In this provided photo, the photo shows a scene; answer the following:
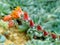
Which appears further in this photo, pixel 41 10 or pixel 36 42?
pixel 41 10

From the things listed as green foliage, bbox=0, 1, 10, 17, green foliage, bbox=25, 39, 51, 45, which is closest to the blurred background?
green foliage, bbox=0, 1, 10, 17

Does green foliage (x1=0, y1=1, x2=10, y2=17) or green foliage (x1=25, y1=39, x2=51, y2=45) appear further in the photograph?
green foliage (x1=0, y1=1, x2=10, y2=17)

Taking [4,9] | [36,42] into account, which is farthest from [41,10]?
[36,42]

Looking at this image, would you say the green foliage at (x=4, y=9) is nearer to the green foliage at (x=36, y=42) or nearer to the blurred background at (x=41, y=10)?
the blurred background at (x=41, y=10)

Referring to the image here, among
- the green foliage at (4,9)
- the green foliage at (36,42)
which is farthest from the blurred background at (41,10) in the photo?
the green foliage at (36,42)

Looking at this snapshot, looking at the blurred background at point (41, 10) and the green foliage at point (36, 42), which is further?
the blurred background at point (41, 10)

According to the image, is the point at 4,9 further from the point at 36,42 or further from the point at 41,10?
the point at 36,42

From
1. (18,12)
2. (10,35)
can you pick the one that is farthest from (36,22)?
(10,35)

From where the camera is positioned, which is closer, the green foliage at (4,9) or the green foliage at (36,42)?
the green foliage at (36,42)

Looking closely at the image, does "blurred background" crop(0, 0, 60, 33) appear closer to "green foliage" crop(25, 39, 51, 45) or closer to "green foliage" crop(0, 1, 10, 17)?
"green foliage" crop(0, 1, 10, 17)

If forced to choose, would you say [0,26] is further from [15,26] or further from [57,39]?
[57,39]

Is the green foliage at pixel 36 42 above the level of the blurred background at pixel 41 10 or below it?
below

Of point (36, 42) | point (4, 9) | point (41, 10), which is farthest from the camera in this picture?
point (41, 10)

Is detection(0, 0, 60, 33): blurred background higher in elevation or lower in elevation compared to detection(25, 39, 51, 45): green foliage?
higher
